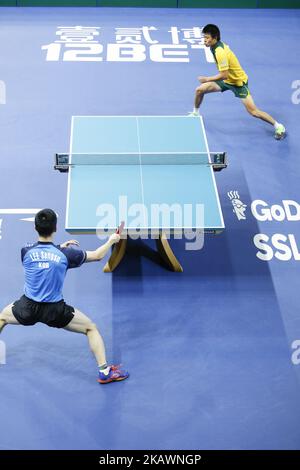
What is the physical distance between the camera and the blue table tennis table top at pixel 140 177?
289 inches

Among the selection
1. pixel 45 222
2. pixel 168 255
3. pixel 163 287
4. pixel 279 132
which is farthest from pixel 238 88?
pixel 45 222

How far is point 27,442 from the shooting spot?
6129 mm

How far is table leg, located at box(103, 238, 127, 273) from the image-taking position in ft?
26.1

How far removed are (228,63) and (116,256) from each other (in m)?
3.49

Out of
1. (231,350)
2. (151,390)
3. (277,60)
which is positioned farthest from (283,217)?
(277,60)

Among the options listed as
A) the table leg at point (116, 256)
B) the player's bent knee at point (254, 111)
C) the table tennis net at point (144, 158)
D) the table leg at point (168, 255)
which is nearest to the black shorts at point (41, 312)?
the table leg at point (116, 256)

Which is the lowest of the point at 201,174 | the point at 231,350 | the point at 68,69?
the point at 231,350

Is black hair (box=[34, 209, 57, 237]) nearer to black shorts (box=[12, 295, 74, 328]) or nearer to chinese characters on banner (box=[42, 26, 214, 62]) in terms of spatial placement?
black shorts (box=[12, 295, 74, 328])

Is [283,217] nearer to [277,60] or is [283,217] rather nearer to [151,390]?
[151,390]

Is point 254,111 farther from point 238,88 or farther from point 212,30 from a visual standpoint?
point 212,30

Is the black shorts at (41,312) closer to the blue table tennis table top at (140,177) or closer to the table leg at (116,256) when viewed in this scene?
the blue table tennis table top at (140,177)

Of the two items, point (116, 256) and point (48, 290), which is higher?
point (116, 256)

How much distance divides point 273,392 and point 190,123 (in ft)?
12.2

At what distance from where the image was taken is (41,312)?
252 inches
